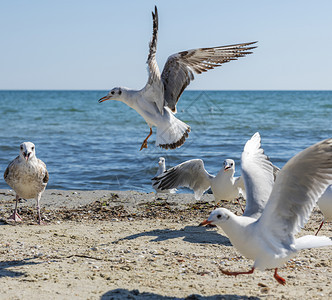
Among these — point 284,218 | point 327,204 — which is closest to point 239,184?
point 327,204

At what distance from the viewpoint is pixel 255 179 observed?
15.1 ft

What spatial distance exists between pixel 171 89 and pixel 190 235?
2.42 metres

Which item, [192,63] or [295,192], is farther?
[192,63]

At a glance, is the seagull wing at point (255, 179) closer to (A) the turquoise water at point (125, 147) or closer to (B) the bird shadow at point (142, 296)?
(B) the bird shadow at point (142, 296)

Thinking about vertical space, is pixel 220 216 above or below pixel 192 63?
below

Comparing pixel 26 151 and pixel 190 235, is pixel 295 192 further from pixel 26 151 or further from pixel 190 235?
pixel 26 151

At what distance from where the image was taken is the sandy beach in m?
3.83

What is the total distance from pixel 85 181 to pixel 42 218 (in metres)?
3.64

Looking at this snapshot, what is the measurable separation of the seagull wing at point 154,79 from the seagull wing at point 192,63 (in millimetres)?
229

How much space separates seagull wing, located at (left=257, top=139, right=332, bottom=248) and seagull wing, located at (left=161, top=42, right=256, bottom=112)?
11.6 ft

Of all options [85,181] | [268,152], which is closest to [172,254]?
[85,181]

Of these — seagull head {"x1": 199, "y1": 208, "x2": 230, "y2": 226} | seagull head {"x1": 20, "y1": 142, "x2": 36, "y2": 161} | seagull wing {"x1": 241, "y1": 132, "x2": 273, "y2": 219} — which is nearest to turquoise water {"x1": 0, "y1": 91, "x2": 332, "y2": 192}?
seagull head {"x1": 20, "y1": 142, "x2": 36, "y2": 161}

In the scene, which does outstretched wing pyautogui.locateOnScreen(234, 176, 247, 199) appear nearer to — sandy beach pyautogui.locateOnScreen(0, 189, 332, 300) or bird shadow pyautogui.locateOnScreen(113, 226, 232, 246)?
sandy beach pyautogui.locateOnScreen(0, 189, 332, 300)

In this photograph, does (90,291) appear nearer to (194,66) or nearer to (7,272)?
(7,272)
